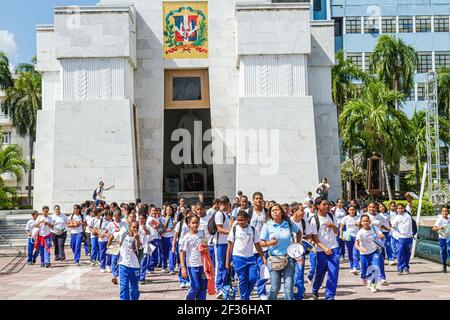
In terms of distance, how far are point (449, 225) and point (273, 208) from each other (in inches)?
294

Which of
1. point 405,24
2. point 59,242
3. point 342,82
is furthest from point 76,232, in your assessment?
point 405,24

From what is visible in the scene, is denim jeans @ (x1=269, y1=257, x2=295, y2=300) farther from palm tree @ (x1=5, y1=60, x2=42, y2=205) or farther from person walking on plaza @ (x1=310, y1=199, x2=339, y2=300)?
palm tree @ (x1=5, y1=60, x2=42, y2=205)

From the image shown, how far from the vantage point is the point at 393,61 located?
138 ft

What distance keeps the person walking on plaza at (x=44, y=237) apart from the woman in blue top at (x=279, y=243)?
10.2 m

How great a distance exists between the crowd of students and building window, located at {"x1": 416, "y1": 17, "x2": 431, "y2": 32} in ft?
140

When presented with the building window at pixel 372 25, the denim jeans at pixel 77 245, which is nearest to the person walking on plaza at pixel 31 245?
the denim jeans at pixel 77 245

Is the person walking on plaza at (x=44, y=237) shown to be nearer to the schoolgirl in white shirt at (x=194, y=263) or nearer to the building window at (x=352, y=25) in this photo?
the schoolgirl in white shirt at (x=194, y=263)

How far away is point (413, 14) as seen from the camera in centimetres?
5622

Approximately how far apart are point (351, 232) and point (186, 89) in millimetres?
17339

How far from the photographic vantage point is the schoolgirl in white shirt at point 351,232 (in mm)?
14812

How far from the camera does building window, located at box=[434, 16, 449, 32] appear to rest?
56347 millimetres

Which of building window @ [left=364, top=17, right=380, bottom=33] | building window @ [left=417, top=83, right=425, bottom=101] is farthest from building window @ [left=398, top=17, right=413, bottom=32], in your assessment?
building window @ [left=417, top=83, right=425, bottom=101]
